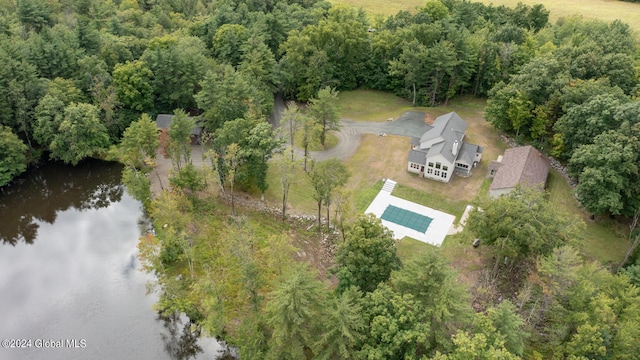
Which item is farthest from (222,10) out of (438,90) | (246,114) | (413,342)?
(413,342)

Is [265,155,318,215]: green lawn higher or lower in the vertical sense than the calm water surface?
higher

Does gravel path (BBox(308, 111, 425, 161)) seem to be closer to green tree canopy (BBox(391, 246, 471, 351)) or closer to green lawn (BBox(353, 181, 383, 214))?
green lawn (BBox(353, 181, 383, 214))

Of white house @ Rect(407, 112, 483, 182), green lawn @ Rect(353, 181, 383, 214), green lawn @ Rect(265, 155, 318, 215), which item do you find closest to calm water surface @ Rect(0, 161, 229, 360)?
green lawn @ Rect(265, 155, 318, 215)

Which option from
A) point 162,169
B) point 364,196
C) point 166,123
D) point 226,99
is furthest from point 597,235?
point 166,123

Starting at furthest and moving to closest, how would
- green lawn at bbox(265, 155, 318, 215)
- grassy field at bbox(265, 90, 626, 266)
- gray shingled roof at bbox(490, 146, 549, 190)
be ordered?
1. green lawn at bbox(265, 155, 318, 215)
2. gray shingled roof at bbox(490, 146, 549, 190)
3. grassy field at bbox(265, 90, 626, 266)

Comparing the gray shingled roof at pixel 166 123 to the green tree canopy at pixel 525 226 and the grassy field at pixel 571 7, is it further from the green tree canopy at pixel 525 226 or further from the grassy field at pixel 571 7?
the grassy field at pixel 571 7

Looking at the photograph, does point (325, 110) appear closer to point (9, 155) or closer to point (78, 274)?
point (78, 274)
